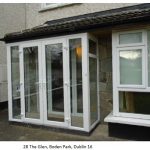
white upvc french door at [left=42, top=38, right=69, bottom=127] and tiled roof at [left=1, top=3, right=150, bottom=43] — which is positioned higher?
tiled roof at [left=1, top=3, right=150, bottom=43]

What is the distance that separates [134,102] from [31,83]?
305 cm

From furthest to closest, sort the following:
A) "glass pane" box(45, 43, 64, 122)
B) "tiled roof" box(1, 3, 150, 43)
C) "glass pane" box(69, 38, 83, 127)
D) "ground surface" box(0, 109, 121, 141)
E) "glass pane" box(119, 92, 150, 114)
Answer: "glass pane" box(45, 43, 64, 122) → "glass pane" box(69, 38, 83, 127) → "ground surface" box(0, 109, 121, 141) → "glass pane" box(119, 92, 150, 114) → "tiled roof" box(1, 3, 150, 43)

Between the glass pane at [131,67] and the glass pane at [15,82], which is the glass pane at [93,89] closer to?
the glass pane at [131,67]

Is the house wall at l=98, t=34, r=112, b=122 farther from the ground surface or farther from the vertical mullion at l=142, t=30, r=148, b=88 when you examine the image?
the vertical mullion at l=142, t=30, r=148, b=88

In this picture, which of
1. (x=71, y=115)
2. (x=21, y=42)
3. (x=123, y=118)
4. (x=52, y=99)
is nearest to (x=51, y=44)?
(x=21, y=42)

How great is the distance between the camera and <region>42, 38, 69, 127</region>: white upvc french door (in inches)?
207

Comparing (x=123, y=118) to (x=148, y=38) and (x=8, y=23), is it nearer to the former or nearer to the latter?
(x=148, y=38)

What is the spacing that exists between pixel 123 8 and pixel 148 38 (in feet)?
6.67

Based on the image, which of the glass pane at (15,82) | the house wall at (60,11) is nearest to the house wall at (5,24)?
the house wall at (60,11)

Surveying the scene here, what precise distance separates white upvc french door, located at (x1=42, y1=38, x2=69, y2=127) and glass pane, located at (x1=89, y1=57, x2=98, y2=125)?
2.27 feet

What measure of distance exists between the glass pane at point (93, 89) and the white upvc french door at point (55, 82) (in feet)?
2.27

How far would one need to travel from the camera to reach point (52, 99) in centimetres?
566

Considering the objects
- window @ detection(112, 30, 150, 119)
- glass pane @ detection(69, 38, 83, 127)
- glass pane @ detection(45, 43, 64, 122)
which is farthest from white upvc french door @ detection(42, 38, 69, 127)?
window @ detection(112, 30, 150, 119)

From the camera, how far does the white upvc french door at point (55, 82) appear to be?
527 centimetres
